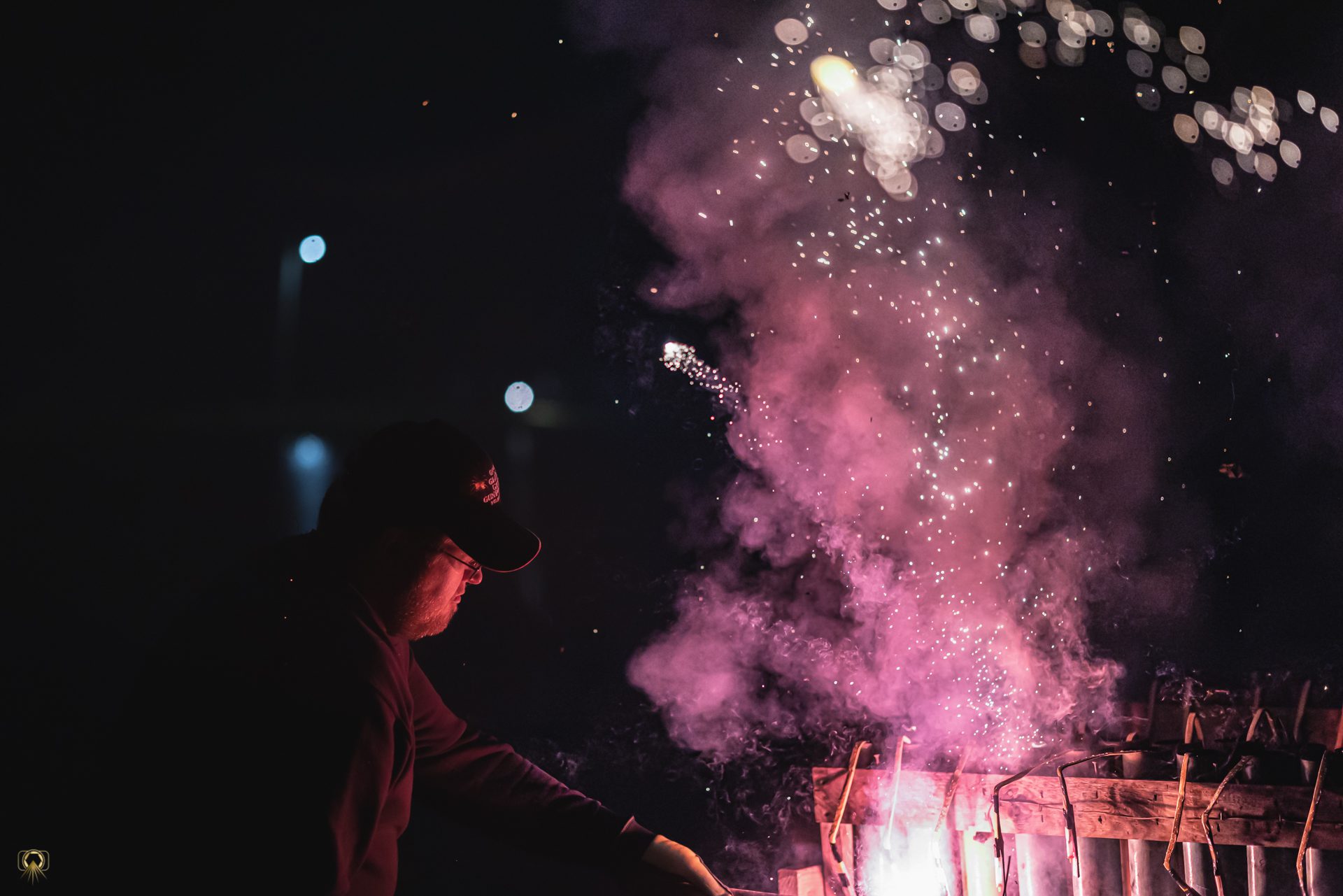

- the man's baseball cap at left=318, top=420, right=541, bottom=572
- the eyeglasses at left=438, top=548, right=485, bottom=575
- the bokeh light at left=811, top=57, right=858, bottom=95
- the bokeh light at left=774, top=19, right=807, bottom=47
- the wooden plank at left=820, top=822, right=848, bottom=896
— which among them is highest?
the bokeh light at left=774, top=19, right=807, bottom=47

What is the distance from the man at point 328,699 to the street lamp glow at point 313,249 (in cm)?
445

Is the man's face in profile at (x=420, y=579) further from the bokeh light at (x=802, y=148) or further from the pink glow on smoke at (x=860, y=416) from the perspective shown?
the bokeh light at (x=802, y=148)

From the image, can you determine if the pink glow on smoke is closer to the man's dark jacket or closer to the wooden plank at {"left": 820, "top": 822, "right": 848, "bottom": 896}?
the wooden plank at {"left": 820, "top": 822, "right": 848, "bottom": 896}

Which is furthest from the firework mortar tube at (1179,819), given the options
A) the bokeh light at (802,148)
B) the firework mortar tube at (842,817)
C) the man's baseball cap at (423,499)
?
the bokeh light at (802,148)

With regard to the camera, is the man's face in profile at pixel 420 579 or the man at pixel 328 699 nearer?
the man at pixel 328 699

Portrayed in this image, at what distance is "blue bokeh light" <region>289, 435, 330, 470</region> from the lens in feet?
19.7

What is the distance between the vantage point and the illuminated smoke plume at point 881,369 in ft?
17.0

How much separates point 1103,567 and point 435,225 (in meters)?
5.38

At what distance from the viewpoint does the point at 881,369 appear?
537 cm

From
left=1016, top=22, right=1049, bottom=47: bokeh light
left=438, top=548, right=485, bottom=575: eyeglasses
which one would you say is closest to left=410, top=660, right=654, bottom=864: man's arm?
left=438, top=548, right=485, bottom=575: eyeglasses

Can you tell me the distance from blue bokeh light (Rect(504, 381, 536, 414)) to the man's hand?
441 centimetres

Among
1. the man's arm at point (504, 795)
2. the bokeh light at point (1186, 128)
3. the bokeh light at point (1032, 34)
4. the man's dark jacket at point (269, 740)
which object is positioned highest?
the bokeh light at point (1032, 34)

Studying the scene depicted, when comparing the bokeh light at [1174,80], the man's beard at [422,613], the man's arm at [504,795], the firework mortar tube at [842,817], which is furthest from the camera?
the bokeh light at [1174,80]

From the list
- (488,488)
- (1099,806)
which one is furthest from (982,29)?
(488,488)
